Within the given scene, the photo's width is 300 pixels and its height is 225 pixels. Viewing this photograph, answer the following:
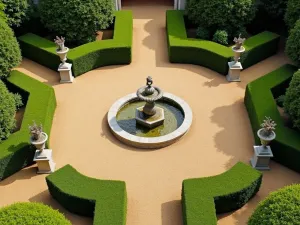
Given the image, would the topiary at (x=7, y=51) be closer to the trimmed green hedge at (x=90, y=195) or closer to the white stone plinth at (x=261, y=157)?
the trimmed green hedge at (x=90, y=195)

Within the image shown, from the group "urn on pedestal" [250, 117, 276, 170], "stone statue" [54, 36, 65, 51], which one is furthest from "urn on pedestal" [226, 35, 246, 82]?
"stone statue" [54, 36, 65, 51]

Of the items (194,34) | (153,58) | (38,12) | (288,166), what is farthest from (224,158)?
(38,12)

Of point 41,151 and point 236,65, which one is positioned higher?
point 236,65

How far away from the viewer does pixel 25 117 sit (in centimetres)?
1920

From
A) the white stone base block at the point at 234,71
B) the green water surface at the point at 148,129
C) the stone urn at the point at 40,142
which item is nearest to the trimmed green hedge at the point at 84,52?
the green water surface at the point at 148,129

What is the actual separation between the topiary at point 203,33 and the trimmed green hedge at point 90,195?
13.7 m

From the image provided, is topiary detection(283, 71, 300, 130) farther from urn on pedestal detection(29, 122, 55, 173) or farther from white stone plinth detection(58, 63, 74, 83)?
white stone plinth detection(58, 63, 74, 83)

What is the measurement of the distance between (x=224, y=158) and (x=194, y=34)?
1190 centimetres

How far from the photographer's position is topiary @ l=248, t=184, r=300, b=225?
12125 mm

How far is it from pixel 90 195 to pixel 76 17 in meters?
13.1

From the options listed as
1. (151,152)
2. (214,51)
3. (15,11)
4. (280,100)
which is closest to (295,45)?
(280,100)

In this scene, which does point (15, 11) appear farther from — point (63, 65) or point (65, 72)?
point (65, 72)

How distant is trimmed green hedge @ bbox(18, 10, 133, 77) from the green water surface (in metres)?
4.55

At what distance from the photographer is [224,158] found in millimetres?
18312
